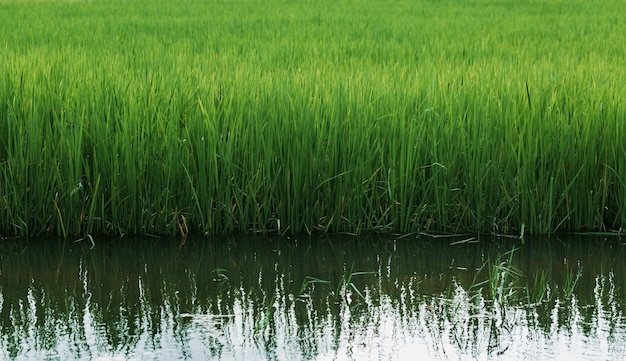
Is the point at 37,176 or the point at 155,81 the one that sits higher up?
the point at 155,81

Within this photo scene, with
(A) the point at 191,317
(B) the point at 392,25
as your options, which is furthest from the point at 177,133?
(B) the point at 392,25

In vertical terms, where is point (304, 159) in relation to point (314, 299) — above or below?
above

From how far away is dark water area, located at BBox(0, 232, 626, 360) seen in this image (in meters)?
2.80

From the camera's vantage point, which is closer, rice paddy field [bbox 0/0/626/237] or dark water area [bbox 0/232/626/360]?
dark water area [bbox 0/232/626/360]

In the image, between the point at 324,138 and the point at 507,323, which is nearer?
the point at 507,323

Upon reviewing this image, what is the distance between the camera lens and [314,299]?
10.7 ft

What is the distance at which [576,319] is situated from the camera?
305 centimetres

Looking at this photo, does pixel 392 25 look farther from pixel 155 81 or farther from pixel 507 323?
pixel 507 323

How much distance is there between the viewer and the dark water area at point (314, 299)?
9.18 feet

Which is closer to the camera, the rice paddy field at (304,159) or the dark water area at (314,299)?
→ the dark water area at (314,299)

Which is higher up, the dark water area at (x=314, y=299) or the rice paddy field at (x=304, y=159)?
the rice paddy field at (x=304, y=159)

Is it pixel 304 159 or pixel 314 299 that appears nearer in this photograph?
pixel 314 299

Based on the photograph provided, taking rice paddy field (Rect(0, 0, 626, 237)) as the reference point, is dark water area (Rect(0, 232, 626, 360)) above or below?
below

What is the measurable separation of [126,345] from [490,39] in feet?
19.2
